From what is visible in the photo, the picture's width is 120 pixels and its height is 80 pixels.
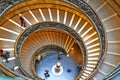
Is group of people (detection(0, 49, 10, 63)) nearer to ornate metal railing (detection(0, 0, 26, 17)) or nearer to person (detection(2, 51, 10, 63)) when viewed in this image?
person (detection(2, 51, 10, 63))

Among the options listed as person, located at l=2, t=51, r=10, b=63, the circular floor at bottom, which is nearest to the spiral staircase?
person, located at l=2, t=51, r=10, b=63

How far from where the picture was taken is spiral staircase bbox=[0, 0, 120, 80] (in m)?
12.8

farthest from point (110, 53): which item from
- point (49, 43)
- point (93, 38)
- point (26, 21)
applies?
point (26, 21)

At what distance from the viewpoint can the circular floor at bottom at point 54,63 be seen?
17297 millimetres

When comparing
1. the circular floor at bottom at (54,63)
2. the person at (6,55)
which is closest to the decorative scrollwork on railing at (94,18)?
the circular floor at bottom at (54,63)

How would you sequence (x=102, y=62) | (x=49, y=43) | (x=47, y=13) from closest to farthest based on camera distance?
(x=102, y=62) → (x=47, y=13) → (x=49, y=43)

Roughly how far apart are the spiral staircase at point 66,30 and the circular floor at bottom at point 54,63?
8.31 ft

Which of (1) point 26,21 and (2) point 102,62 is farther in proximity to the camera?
(1) point 26,21

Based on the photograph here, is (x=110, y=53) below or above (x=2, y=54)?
above

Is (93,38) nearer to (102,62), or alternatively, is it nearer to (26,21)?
(102,62)

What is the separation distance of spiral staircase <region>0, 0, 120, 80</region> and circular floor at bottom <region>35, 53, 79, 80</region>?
8.31 ft

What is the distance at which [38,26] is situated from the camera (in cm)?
1434

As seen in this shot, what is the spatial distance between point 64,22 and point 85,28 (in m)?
1.61

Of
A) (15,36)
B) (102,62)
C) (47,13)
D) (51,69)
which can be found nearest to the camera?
(102,62)
